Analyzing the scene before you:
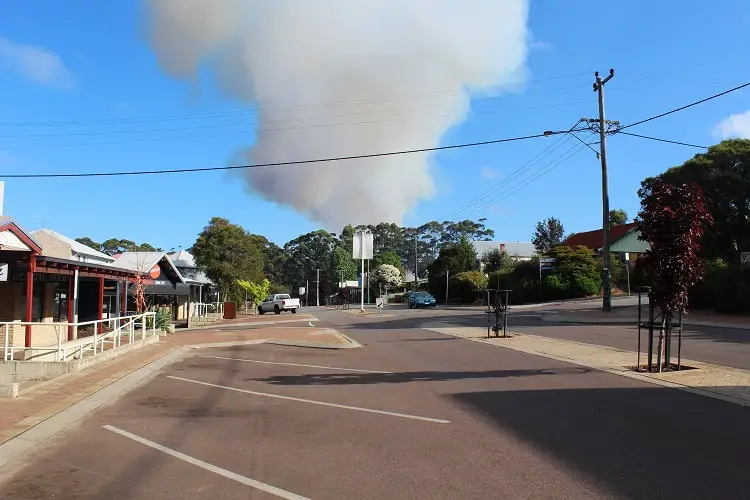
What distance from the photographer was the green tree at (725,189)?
34.2 meters

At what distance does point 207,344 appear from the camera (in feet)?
70.0

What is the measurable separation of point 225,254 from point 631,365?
1661 inches

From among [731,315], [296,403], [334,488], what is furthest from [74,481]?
[731,315]

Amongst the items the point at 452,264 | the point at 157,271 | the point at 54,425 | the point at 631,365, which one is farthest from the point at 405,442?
the point at 452,264

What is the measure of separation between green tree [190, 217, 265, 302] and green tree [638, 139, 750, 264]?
31812 mm

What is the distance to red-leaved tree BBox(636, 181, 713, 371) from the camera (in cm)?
1202

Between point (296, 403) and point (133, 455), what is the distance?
3378mm

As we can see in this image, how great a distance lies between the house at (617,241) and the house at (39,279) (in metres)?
37.0

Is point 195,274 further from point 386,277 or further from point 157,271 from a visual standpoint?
point 386,277

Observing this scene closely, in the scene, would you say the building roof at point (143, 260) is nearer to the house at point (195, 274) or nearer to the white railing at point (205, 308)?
the white railing at point (205, 308)

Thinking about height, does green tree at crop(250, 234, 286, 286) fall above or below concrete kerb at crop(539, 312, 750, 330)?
above

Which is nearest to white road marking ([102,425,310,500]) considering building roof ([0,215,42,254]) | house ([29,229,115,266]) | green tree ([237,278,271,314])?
building roof ([0,215,42,254])

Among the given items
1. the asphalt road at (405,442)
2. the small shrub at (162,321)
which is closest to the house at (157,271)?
the small shrub at (162,321)

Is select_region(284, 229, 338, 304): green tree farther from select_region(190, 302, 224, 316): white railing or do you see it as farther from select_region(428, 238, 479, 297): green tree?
select_region(190, 302, 224, 316): white railing
